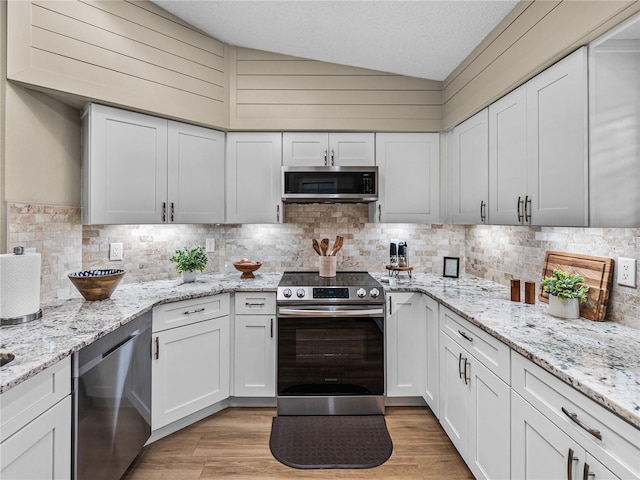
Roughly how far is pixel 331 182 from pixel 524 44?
1.56 meters

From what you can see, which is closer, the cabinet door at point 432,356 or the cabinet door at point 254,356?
the cabinet door at point 432,356

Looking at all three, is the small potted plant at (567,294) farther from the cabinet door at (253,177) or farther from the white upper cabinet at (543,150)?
the cabinet door at (253,177)

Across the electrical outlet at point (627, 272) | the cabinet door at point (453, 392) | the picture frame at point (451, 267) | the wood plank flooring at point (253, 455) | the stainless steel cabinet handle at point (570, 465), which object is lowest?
the wood plank flooring at point (253, 455)

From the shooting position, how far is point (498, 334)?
4.96ft

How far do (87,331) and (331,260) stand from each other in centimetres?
189

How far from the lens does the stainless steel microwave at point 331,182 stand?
114 inches

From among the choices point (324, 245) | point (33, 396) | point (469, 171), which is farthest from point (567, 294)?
point (33, 396)

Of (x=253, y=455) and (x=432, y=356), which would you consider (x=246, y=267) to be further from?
(x=432, y=356)

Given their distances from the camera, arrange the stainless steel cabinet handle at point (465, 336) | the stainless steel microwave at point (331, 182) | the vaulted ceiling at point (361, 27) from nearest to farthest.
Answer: the stainless steel cabinet handle at point (465, 336)
the vaulted ceiling at point (361, 27)
the stainless steel microwave at point (331, 182)

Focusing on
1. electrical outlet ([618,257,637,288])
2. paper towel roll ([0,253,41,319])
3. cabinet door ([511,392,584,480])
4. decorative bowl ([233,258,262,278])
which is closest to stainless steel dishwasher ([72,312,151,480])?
paper towel roll ([0,253,41,319])

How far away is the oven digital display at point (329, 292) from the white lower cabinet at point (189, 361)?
68cm

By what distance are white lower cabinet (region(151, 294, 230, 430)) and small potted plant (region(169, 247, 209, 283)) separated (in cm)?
35

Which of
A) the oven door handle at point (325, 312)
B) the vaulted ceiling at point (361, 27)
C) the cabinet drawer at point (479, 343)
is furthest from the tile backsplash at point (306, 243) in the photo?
the vaulted ceiling at point (361, 27)

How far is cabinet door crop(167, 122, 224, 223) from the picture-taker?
2.63 m
